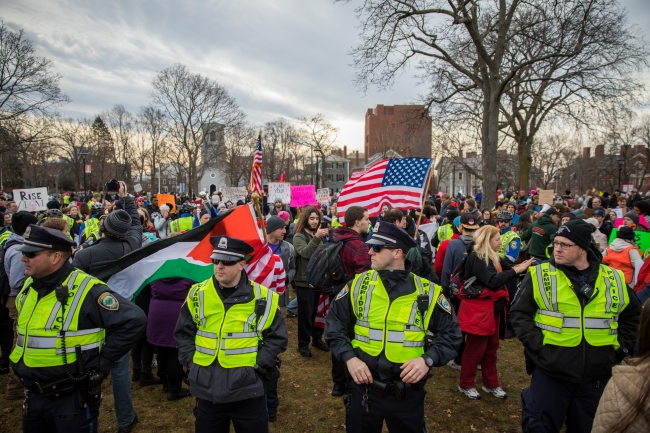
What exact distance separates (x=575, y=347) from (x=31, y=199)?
15.4m

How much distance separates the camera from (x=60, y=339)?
116 inches

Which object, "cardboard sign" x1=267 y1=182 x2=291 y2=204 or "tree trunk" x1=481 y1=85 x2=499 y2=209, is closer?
"tree trunk" x1=481 y1=85 x2=499 y2=209

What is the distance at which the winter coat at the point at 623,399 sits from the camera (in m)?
1.64

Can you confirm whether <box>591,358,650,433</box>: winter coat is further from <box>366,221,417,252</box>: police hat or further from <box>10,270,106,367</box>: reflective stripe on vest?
<box>10,270,106,367</box>: reflective stripe on vest

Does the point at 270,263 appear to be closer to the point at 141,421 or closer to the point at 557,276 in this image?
the point at 141,421

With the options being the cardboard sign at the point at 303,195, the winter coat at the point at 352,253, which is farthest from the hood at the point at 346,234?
the cardboard sign at the point at 303,195

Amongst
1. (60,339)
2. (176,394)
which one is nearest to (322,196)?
(176,394)

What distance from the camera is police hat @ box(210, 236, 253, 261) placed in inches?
121

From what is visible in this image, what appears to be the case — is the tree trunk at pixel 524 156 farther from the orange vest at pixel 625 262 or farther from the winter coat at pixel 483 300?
the winter coat at pixel 483 300

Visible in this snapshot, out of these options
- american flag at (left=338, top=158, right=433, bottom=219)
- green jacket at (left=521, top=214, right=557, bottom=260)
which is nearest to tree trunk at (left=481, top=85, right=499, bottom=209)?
green jacket at (left=521, top=214, right=557, bottom=260)

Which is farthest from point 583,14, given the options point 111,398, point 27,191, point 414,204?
point 27,191

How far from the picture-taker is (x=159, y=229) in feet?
32.2

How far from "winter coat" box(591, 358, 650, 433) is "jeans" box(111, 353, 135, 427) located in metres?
4.23

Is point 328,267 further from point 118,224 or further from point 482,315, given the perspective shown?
point 118,224
